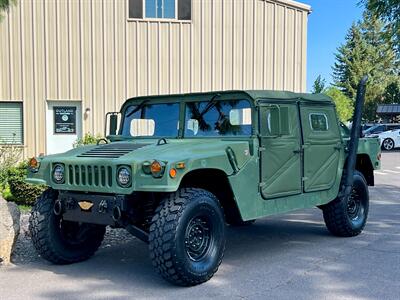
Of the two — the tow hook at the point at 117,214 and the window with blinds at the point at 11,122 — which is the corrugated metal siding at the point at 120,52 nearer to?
the window with blinds at the point at 11,122

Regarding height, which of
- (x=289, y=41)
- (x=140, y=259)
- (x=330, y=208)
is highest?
(x=289, y=41)

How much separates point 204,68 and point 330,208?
758 cm

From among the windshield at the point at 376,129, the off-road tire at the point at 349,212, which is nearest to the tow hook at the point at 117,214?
the off-road tire at the point at 349,212

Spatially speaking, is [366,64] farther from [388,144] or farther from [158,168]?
[158,168]

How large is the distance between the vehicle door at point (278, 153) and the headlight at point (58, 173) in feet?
6.83

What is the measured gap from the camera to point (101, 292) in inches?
193

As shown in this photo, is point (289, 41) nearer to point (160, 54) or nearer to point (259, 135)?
point (160, 54)

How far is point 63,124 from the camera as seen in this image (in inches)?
534

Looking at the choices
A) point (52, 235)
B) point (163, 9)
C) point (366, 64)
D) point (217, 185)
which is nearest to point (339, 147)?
point (217, 185)

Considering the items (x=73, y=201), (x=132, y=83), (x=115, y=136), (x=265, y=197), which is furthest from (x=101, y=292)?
(x=132, y=83)

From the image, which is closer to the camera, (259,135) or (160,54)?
(259,135)

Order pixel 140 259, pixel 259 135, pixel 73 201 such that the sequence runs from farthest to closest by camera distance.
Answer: pixel 140 259 < pixel 259 135 < pixel 73 201

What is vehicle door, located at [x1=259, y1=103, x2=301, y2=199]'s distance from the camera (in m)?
5.80

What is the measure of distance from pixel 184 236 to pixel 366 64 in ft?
181
